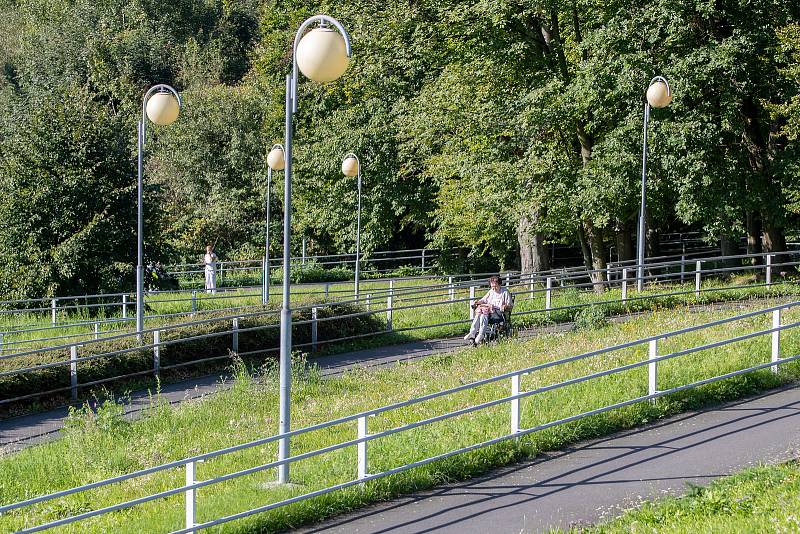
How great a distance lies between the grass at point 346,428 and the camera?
9.91 metres

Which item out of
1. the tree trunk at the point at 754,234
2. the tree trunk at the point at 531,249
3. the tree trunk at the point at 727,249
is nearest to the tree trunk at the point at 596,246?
the tree trunk at the point at 531,249

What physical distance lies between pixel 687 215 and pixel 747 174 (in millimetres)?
1875

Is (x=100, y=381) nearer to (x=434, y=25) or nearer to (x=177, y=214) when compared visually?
(x=434, y=25)

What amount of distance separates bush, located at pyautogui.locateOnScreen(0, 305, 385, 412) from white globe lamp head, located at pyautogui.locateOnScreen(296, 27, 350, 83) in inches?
339

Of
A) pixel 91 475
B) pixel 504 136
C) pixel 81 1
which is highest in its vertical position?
pixel 81 1

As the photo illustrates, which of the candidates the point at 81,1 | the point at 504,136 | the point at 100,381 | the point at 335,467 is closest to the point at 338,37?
the point at 335,467

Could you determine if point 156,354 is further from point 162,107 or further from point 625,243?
point 625,243

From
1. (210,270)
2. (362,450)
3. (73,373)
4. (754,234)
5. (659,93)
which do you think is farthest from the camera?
(210,270)

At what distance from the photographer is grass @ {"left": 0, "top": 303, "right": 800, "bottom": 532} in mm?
9906

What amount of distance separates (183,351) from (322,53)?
33.2 ft

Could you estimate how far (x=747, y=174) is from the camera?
25.0 meters

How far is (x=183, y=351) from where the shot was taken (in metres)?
18.5

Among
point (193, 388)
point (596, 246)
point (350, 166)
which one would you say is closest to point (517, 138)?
point (596, 246)

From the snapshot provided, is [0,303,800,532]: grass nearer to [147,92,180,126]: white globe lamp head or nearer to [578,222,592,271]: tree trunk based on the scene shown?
[147,92,180,126]: white globe lamp head
